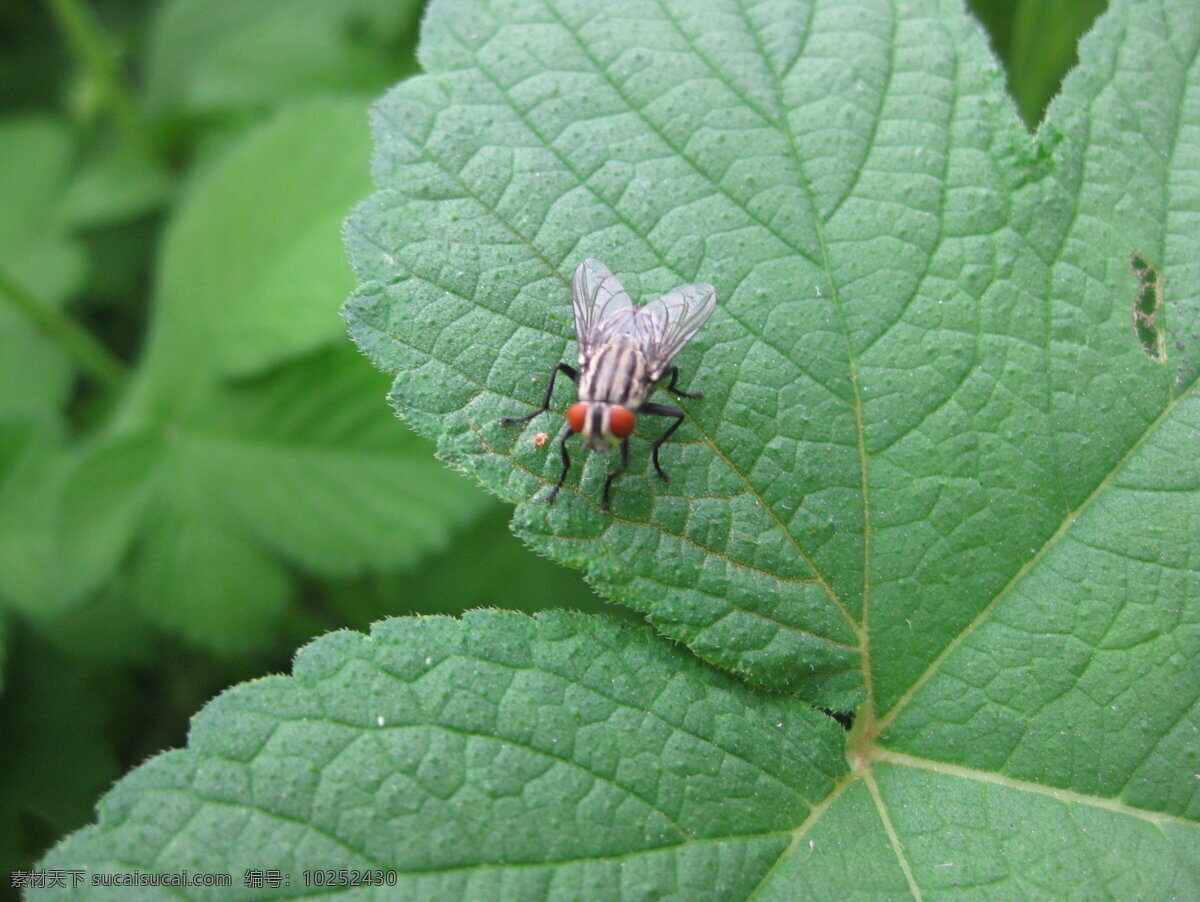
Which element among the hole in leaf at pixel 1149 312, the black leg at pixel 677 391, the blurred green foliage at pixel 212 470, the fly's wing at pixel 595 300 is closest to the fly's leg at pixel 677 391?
the black leg at pixel 677 391

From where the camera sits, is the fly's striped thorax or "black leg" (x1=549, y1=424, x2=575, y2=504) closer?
"black leg" (x1=549, y1=424, x2=575, y2=504)

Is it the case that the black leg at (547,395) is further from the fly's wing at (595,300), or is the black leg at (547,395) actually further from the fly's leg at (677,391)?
the fly's leg at (677,391)

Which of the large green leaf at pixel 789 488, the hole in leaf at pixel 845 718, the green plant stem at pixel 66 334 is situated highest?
the green plant stem at pixel 66 334

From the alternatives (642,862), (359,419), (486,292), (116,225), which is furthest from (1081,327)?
(116,225)

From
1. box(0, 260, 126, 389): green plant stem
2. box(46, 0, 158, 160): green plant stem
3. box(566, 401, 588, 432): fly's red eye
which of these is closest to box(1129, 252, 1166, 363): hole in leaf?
box(566, 401, 588, 432): fly's red eye

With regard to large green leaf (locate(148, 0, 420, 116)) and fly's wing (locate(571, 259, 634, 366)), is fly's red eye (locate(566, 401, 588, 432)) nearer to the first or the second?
fly's wing (locate(571, 259, 634, 366))

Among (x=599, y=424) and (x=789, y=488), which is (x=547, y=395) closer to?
(x=599, y=424)
